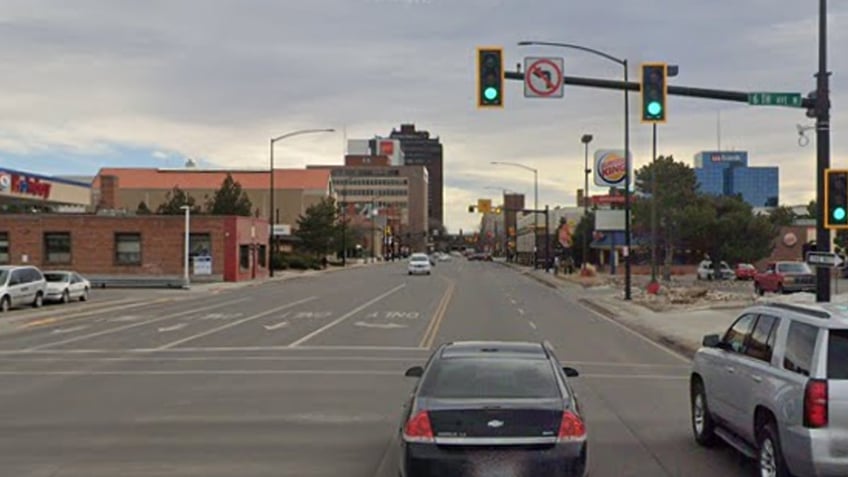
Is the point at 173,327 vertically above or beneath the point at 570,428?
beneath

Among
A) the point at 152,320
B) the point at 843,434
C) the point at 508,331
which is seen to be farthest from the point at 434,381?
the point at 152,320

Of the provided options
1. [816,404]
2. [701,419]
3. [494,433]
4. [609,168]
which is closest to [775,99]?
[701,419]

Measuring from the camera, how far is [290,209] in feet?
488

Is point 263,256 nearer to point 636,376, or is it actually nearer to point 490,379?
point 636,376

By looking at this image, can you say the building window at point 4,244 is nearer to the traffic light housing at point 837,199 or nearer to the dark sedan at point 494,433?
the traffic light housing at point 837,199

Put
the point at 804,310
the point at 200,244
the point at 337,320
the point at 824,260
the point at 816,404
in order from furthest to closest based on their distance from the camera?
the point at 200,244 → the point at 337,320 → the point at 824,260 → the point at 804,310 → the point at 816,404

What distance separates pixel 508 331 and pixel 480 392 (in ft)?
61.8

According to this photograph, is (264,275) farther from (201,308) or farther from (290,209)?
(290,209)

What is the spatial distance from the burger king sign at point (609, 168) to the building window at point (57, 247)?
42.0 meters

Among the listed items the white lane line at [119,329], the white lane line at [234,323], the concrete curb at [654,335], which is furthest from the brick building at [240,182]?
the concrete curb at [654,335]

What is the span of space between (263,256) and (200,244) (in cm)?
1309

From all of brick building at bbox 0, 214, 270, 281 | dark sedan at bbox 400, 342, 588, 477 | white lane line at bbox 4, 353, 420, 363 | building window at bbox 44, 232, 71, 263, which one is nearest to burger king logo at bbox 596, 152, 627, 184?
brick building at bbox 0, 214, 270, 281

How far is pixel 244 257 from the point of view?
69.8 m

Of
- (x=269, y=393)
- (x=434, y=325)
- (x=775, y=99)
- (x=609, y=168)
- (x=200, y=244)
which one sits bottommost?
(x=434, y=325)
